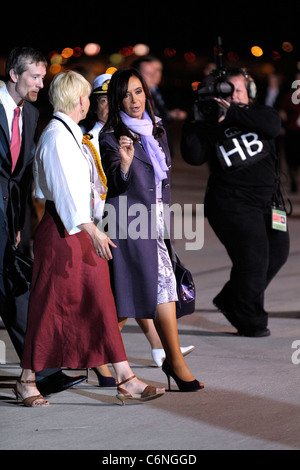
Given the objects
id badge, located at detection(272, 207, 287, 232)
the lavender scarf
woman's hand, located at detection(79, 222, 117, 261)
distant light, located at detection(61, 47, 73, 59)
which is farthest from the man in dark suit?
distant light, located at detection(61, 47, 73, 59)

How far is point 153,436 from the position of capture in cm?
442

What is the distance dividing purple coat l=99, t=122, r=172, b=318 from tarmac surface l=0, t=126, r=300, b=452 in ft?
1.82

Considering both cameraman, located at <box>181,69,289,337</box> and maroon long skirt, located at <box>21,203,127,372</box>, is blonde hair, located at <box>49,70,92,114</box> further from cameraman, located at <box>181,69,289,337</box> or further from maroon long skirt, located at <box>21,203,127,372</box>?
cameraman, located at <box>181,69,289,337</box>

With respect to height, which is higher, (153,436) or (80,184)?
(80,184)

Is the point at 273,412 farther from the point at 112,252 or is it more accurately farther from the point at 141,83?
the point at 141,83

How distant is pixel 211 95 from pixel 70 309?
2.34 metres

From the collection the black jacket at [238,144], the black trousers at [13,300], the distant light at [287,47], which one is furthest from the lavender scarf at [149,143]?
the distant light at [287,47]

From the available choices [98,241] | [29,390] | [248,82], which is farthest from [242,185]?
[29,390]

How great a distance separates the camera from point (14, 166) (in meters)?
5.41

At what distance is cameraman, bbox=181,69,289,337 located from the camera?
269 inches

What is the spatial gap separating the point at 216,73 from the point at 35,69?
190 centimetres

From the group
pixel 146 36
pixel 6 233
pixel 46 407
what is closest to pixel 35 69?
pixel 6 233

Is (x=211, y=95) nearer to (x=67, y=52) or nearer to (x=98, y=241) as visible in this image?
(x=98, y=241)

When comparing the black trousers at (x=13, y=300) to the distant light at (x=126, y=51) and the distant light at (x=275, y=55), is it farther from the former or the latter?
the distant light at (x=275, y=55)
